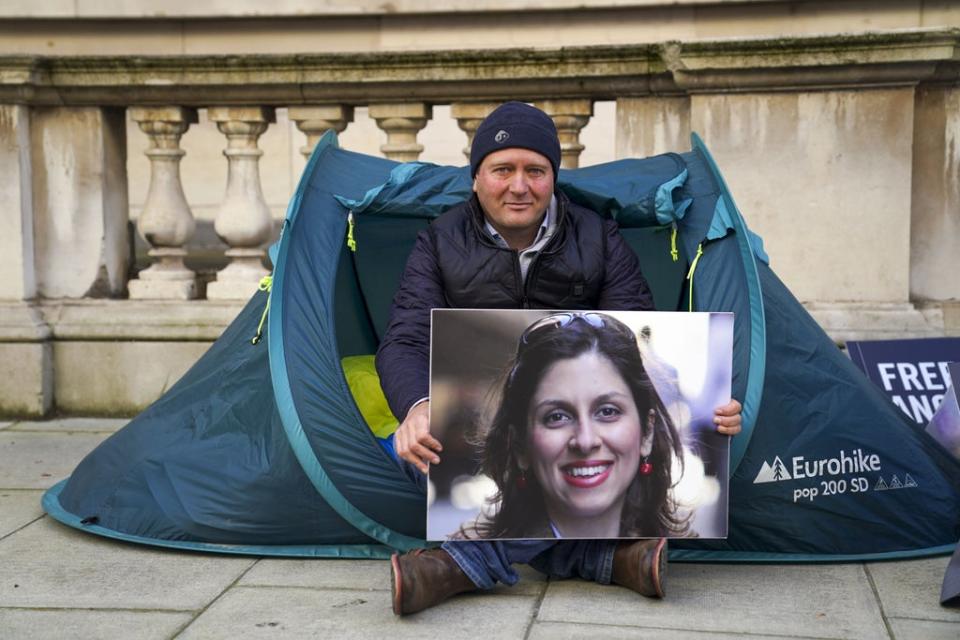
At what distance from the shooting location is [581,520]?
3.87 m

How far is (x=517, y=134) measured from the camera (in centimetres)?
405

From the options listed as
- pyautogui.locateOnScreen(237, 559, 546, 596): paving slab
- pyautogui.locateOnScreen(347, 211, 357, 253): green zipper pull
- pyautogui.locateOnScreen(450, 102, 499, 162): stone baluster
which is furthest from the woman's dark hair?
pyautogui.locateOnScreen(450, 102, 499, 162): stone baluster

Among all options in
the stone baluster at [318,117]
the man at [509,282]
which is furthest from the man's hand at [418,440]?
the stone baluster at [318,117]

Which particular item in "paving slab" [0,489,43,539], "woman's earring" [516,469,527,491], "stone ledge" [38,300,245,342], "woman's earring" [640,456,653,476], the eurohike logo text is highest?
"stone ledge" [38,300,245,342]

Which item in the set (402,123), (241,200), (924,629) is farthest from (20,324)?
(924,629)

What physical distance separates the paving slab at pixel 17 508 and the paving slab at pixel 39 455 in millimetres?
103

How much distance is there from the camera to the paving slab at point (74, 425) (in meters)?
6.33

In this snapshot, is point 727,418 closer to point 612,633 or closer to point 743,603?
point 743,603

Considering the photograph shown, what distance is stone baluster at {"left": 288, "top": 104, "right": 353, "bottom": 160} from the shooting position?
651 cm

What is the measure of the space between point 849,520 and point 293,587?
1.65m

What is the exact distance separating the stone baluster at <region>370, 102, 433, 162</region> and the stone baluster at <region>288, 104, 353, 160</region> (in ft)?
0.50

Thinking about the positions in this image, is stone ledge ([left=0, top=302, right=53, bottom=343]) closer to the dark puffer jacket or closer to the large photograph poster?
the dark puffer jacket

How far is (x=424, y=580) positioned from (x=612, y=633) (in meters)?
0.51

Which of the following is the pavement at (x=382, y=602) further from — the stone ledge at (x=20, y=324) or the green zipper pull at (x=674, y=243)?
the stone ledge at (x=20, y=324)
